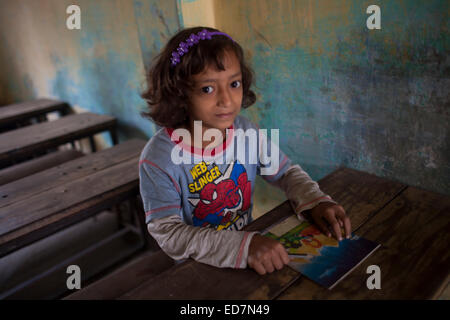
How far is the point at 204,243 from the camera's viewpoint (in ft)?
3.46

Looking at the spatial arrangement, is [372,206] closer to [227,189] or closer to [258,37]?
[227,189]

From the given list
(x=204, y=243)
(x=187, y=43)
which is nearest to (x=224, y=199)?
(x=204, y=243)

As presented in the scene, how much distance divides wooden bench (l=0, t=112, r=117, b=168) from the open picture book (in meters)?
2.07

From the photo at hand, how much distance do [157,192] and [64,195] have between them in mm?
840

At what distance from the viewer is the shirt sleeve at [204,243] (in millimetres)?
1006

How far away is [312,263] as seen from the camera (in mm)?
989

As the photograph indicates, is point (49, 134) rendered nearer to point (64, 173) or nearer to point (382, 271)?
point (64, 173)

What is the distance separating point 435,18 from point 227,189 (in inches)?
36.9

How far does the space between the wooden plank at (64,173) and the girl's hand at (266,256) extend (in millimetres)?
1368

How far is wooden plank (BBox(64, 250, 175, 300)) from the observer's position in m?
1.32

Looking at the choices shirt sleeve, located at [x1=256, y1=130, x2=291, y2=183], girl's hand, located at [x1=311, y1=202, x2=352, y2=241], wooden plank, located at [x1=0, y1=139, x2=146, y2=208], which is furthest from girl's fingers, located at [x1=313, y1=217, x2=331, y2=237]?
wooden plank, located at [x1=0, y1=139, x2=146, y2=208]

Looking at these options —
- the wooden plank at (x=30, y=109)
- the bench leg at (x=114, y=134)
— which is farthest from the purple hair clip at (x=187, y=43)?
the wooden plank at (x=30, y=109)

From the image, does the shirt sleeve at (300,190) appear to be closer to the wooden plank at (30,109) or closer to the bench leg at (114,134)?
the bench leg at (114,134)

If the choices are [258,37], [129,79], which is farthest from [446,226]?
[129,79]
